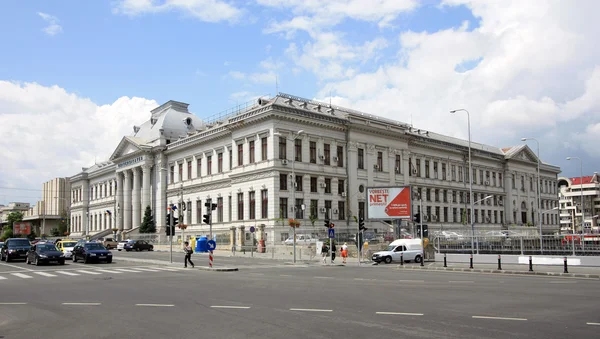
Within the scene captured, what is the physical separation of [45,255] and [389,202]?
2794 centimetres

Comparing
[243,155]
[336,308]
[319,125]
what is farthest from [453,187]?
[336,308]

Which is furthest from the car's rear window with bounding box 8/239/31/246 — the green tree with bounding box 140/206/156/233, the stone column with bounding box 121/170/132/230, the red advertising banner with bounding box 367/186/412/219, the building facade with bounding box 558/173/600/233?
the building facade with bounding box 558/173/600/233

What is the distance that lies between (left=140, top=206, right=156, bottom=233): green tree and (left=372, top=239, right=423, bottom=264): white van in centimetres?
4812

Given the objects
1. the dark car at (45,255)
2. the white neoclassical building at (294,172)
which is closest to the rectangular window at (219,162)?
the white neoclassical building at (294,172)

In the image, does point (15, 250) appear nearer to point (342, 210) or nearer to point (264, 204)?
point (264, 204)

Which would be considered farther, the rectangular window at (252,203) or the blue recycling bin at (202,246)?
the rectangular window at (252,203)

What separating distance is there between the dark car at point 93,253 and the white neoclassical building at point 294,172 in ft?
60.8

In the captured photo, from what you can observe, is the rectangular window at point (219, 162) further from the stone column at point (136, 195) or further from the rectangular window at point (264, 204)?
the stone column at point (136, 195)

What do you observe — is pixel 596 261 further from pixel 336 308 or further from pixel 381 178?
pixel 381 178

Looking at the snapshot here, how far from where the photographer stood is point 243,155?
6406 centimetres

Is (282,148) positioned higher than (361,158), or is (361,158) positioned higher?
(282,148)

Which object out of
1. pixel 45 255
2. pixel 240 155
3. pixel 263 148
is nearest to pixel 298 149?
pixel 263 148

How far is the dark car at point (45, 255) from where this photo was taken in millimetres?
34938

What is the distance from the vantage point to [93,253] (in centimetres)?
3756
